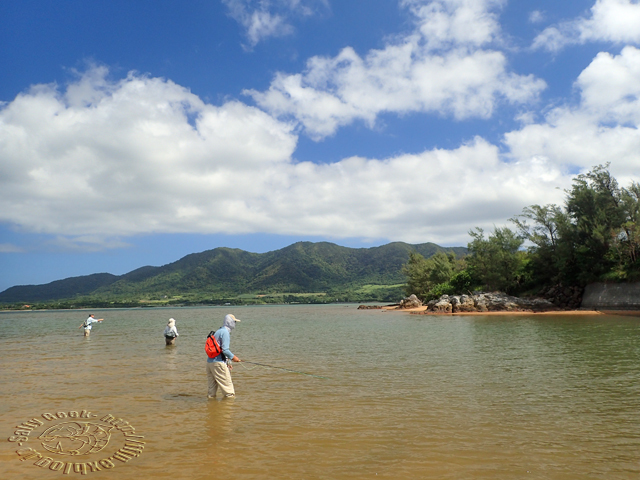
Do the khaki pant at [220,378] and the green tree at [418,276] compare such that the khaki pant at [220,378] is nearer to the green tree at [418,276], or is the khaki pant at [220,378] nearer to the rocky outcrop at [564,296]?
the rocky outcrop at [564,296]

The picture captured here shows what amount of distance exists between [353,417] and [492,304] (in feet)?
199

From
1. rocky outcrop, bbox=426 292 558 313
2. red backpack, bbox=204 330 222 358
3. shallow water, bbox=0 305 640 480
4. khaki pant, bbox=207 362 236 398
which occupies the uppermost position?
red backpack, bbox=204 330 222 358

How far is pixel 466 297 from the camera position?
216 ft

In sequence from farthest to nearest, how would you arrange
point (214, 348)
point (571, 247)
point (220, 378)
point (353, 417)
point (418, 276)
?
point (418, 276) → point (571, 247) → point (220, 378) → point (214, 348) → point (353, 417)

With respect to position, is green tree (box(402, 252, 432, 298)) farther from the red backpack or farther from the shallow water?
the red backpack

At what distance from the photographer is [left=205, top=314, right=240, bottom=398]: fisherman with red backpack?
460 inches

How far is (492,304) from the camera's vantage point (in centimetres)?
6322

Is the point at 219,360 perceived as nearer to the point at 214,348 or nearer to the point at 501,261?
the point at 214,348

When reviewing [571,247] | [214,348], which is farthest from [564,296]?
[214,348]

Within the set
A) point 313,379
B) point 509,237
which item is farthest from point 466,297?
point 313,379

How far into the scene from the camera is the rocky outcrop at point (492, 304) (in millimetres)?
60812

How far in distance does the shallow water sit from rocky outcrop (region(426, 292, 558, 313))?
44.3 metres

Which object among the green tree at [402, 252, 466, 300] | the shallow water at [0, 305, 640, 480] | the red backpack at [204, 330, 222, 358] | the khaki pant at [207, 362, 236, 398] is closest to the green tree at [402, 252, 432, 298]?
the green tree at [402, 252, 466, 300]

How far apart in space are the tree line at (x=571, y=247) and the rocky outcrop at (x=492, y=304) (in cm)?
546
